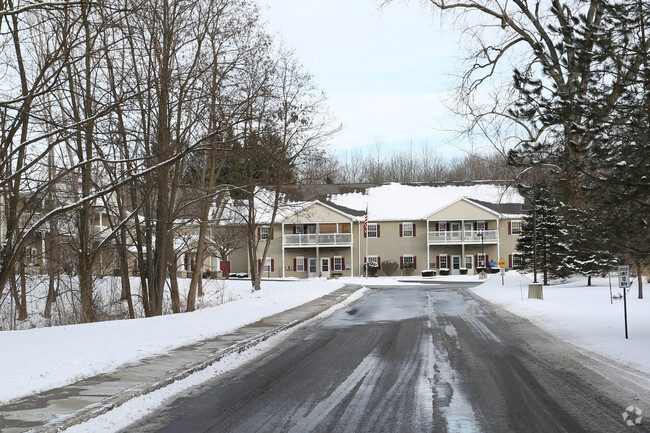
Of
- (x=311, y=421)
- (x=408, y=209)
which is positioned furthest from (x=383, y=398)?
(x=408, y=209)

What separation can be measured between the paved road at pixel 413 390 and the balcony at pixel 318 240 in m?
49.6

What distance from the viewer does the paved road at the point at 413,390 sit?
709 cm

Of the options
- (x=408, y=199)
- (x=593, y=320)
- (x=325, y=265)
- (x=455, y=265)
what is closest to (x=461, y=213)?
(x=455, y=265)

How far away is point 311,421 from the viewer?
719cm

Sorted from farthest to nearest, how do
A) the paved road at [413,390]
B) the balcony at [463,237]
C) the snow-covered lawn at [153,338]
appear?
the balcony at [463,237]
the snow-covered lawn at [153,338]
the paved road at [413,390]

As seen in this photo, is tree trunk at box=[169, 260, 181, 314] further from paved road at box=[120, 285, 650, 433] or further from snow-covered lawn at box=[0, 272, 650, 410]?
paved road at box=[120, 285, 650, 433]

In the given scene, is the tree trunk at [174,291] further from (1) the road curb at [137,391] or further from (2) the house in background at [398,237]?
(2) the house in background at [398,237]

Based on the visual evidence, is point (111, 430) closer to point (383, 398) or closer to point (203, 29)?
point (383, 398)

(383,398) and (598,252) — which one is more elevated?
(598,252)

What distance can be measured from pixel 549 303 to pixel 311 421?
20.2m

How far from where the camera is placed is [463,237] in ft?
208

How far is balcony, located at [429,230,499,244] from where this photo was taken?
206ft

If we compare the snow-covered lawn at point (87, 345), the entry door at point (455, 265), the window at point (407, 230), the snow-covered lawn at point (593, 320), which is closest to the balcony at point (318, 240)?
the window at point (407, 230)

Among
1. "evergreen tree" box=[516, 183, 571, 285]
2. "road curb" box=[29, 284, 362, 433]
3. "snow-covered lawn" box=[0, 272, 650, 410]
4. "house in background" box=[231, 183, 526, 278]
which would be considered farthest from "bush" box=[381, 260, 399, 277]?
"road curb" box=[29, 284, 362, 433]
